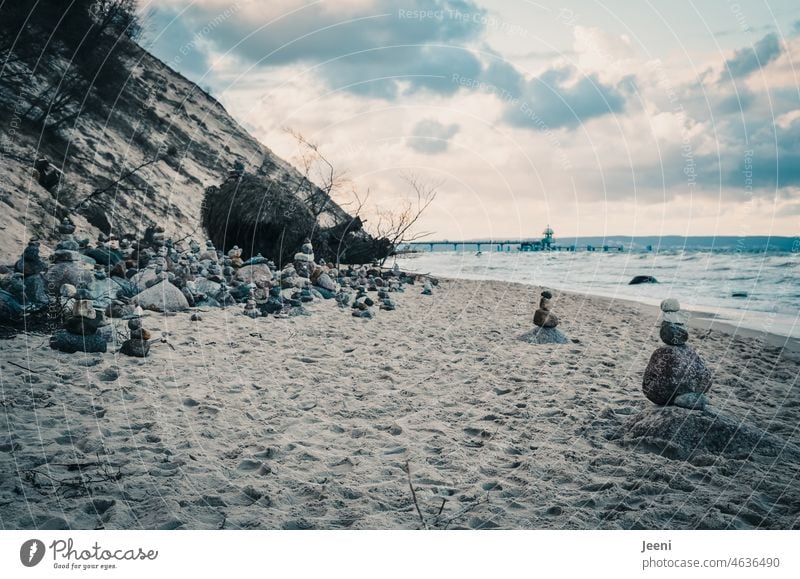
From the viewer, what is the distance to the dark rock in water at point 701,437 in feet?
11.7

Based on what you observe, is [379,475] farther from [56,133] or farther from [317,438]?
[56,133]

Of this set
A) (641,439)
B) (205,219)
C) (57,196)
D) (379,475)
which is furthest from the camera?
(205,219)

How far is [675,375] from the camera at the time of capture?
13.1 ft

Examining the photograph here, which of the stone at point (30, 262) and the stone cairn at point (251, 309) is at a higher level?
the stone at point (30, 262)

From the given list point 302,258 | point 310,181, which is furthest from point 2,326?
point 310,181

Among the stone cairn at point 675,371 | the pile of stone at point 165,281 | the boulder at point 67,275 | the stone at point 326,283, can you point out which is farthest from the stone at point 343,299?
the stone cairn at point 675,371

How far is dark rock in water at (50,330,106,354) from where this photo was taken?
4.75 m

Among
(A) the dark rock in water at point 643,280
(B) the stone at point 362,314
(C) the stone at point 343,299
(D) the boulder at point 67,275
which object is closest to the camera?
(D) the boulder at point 67,275

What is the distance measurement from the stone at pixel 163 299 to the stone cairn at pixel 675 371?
19.0 feet

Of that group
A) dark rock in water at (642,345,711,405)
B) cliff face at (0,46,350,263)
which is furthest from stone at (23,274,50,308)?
dark rock in water at (642,345,711,405)

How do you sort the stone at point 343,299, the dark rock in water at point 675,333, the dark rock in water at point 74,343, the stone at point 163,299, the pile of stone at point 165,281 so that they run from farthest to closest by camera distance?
1. the stone at point 343,299
2. the stone at point 163,299
3. the pile of stone at point 165,281
4. the dark rock in water at point 74,343
5. the dark rock in water at point 675,333

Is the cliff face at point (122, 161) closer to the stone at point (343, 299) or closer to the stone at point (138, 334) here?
the stone at point (138, 334)

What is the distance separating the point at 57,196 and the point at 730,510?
11.0 metres

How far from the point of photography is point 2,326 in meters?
5.05
